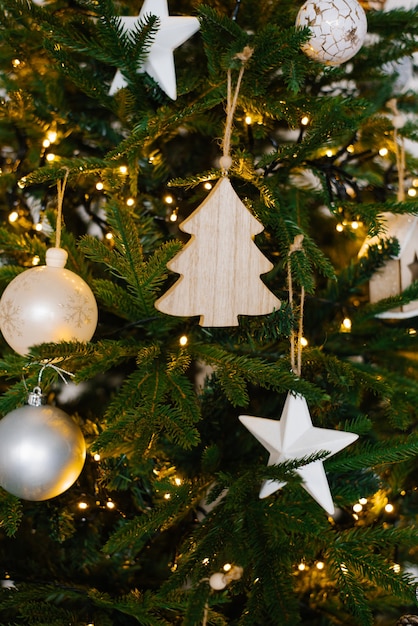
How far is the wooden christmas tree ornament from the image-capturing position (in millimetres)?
650

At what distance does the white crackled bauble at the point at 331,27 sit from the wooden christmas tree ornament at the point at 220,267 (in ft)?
0.64

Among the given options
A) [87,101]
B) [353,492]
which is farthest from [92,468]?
[87,101]

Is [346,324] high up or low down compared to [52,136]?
down

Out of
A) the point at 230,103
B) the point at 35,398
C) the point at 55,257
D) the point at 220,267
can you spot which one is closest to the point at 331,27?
the point at 230,103

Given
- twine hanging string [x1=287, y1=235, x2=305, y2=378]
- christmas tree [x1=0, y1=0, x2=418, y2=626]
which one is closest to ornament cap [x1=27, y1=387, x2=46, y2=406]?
christmas tree [x1=0, y1=0, x2=418, y2=626]

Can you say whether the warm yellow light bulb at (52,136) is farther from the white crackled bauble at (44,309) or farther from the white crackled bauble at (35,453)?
the white crackled bauble at (35,453)

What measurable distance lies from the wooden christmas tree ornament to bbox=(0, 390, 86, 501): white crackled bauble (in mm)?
184

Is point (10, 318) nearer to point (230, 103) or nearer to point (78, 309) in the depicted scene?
point (78, 309)

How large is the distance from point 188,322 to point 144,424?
21 centimetres

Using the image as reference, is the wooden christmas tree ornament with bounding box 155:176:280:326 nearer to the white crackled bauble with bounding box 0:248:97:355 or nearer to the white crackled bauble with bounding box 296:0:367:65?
the white crackled bauble with bounding box 0:248:97:355

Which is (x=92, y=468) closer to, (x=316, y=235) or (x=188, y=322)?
(x=188, y=322)

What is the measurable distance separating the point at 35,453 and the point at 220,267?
29 centimetres

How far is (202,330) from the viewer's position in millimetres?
780

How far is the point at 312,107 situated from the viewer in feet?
2.31
